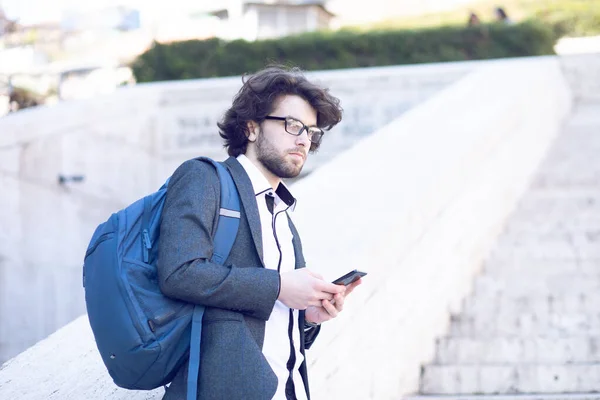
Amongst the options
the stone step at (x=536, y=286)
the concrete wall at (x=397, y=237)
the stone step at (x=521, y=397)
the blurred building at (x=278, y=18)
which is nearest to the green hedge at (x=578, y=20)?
the blurred building at (x=278, y=18)

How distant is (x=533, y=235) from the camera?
21.0ft

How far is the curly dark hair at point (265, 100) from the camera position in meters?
2.49

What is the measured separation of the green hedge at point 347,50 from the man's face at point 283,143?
912 cm

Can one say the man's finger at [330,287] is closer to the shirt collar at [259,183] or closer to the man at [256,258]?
the man at [256,258]

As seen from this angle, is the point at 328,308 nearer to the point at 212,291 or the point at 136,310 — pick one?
the point at 212,291

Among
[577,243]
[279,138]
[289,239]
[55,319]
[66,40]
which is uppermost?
[66,40]

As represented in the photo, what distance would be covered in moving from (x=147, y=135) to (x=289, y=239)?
7646mm

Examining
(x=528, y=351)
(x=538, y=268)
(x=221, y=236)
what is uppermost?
(x=221, y=236)

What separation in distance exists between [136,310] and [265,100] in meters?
0.73

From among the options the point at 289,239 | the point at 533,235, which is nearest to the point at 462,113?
the point at 533,235

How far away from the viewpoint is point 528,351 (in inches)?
184

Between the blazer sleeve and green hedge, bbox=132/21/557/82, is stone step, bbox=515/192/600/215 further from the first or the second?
the blazer sleeve

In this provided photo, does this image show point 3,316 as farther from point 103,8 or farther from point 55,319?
point 103,8

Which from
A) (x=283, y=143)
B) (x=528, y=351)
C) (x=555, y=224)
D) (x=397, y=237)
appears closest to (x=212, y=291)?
(x=283, y=143)
